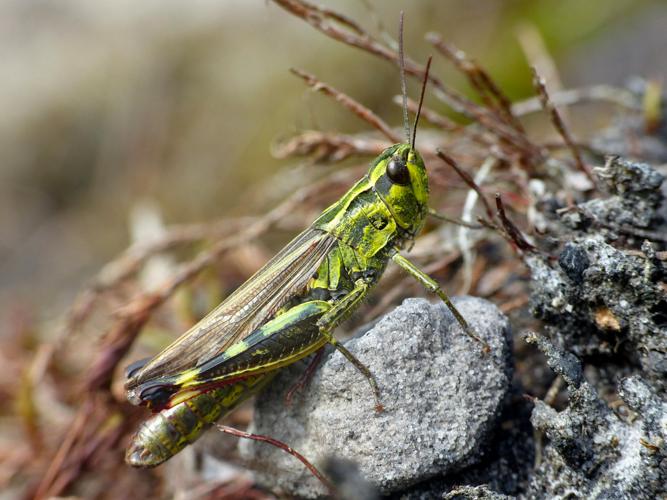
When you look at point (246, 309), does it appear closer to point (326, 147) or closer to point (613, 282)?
point (326, 147)

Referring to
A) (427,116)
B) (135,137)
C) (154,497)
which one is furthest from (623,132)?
(135,137)

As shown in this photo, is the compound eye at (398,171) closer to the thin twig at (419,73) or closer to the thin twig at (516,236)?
the thin twig at (516,236)

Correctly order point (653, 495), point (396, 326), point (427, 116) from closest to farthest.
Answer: point (653, 495)
point (396, 326)
point (427, 116)

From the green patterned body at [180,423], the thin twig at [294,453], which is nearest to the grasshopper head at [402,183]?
the green patterned body at [180,423]

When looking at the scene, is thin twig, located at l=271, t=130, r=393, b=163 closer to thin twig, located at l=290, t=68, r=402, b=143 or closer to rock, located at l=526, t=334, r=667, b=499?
thin twig, located at l=290, t=68, r=402, b=143

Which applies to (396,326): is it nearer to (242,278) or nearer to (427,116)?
(427,116)

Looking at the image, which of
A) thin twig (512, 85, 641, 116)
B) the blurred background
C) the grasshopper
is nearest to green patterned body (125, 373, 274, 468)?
the grasshopper

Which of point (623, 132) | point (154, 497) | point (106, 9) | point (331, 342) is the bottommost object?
point (154, 497)
